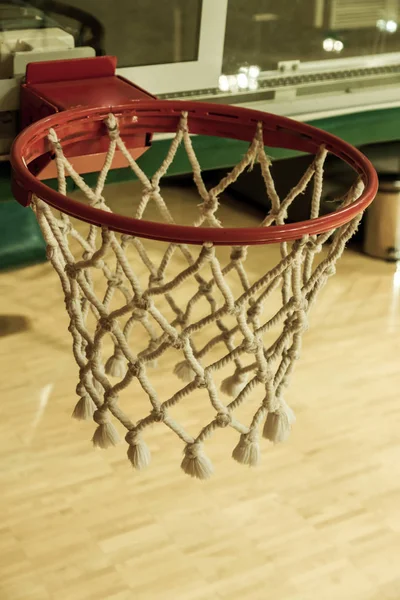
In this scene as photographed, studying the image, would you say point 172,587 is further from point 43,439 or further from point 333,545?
point 43,439

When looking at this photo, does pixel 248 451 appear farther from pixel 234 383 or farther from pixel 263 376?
pixel 234 383

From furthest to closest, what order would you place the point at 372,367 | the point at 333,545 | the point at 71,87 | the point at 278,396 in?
the point at 372,367, the point at 71,87, the point at 333,545, the point at 278,396

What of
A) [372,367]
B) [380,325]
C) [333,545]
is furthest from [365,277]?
[333,545]

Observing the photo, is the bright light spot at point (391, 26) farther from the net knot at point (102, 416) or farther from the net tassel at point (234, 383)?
the net knot at point (102, 416)

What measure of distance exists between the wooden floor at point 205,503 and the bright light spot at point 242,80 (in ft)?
2.69

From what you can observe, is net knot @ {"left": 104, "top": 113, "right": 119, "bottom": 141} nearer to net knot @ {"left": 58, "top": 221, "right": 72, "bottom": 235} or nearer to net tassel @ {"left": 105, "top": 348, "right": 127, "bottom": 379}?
net knot @ {"left": 58, "top": 221, "right": 72, "bottom": 235}

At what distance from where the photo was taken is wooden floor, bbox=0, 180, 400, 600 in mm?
1767

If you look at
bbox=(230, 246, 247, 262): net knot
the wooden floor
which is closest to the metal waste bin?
the wooden floor

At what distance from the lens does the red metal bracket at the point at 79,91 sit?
192 cm

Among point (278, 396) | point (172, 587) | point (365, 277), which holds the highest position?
point (278, 396)

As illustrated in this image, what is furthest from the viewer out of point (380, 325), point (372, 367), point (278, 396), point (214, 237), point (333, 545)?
point (380, 325)

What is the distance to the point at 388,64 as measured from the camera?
2826 mm

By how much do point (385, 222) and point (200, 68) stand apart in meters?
1.05

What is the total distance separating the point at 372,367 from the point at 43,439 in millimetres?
1002
